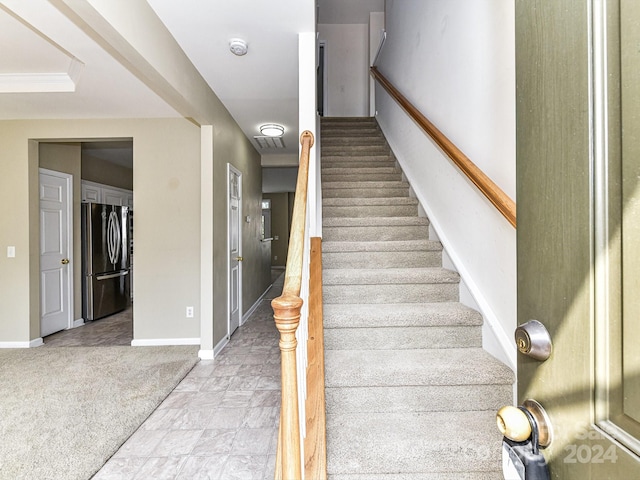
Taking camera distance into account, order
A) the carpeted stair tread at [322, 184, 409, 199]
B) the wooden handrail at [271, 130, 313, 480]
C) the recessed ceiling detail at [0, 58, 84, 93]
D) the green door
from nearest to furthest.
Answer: the green door → the wooden handrail at [271, 130, 313, 480] → the recessed ceiling detail at [0, 58, 84, 93] → the carpeted stair tread at [322, 184, 409, 199]

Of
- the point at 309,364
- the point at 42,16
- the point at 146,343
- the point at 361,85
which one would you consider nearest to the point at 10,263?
the point at 146,343

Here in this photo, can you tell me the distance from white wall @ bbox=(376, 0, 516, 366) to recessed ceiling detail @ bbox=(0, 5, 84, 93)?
105 inches

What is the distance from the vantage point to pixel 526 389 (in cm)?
55

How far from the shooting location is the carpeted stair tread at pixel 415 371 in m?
1.63

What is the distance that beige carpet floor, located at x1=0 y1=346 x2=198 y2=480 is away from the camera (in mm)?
1816

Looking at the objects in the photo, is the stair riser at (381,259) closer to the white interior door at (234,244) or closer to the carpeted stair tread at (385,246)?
the carpeted stair tread at (385,246)

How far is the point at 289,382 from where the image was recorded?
2.71 feet

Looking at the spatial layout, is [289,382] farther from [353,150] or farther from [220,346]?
[353,150]

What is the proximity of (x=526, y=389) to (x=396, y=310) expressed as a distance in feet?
4.80

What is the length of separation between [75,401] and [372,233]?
2.55 m

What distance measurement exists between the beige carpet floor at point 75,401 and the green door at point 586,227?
2.23m

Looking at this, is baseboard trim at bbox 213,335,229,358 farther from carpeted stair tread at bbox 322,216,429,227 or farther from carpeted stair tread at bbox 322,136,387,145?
carpeted stair tread at bbox 322,136,387,145

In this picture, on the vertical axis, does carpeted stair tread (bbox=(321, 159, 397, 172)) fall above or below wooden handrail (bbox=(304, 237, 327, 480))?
above

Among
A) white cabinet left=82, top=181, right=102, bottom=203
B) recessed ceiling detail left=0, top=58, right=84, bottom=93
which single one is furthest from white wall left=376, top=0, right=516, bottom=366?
white cabinet left=82, top=181, right=102, bottom=203
